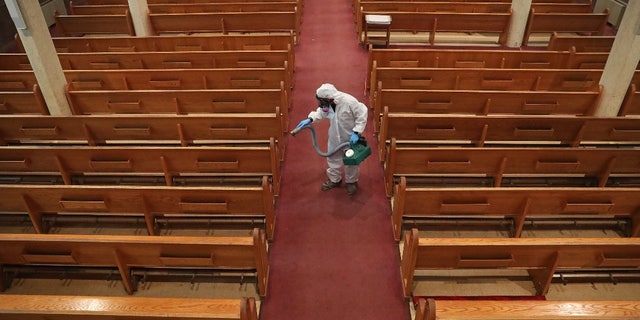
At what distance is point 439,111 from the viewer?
4.75 m

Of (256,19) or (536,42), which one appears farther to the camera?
(536,42)

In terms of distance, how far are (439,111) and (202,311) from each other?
345cm

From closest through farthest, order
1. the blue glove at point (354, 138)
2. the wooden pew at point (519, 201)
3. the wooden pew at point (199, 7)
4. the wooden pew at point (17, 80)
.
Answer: the wooden pew at point (519, 201)
the blue glove at point (354, 138)
the wooden pew at point (17, 80)
the wooden pew at point (199, 7)

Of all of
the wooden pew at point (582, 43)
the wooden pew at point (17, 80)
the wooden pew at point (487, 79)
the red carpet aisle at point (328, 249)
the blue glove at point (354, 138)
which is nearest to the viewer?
the red carpet aisle at point (328, 249)

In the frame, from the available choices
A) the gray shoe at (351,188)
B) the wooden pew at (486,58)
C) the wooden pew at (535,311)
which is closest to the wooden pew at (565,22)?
the wooden pew at (486,58)

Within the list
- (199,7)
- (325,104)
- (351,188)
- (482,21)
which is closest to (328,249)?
(351,188)

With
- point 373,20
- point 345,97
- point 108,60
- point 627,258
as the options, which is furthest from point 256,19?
point 627,258

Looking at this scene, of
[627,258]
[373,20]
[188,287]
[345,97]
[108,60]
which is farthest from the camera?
[373,20]

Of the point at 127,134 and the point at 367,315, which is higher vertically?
the point at 127,134

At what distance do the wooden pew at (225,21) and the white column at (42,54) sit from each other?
9.62 feet

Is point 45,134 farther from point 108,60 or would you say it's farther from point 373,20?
point 373,20

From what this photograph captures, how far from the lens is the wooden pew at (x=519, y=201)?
3225mm

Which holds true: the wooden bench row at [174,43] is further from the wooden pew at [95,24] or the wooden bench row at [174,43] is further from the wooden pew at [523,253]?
the wooden pew at [523,253]

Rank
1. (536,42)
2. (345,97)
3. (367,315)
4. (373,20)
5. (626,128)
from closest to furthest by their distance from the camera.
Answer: (367,315)
(345,97)
(626,128)
(373,20)
(536,42)
